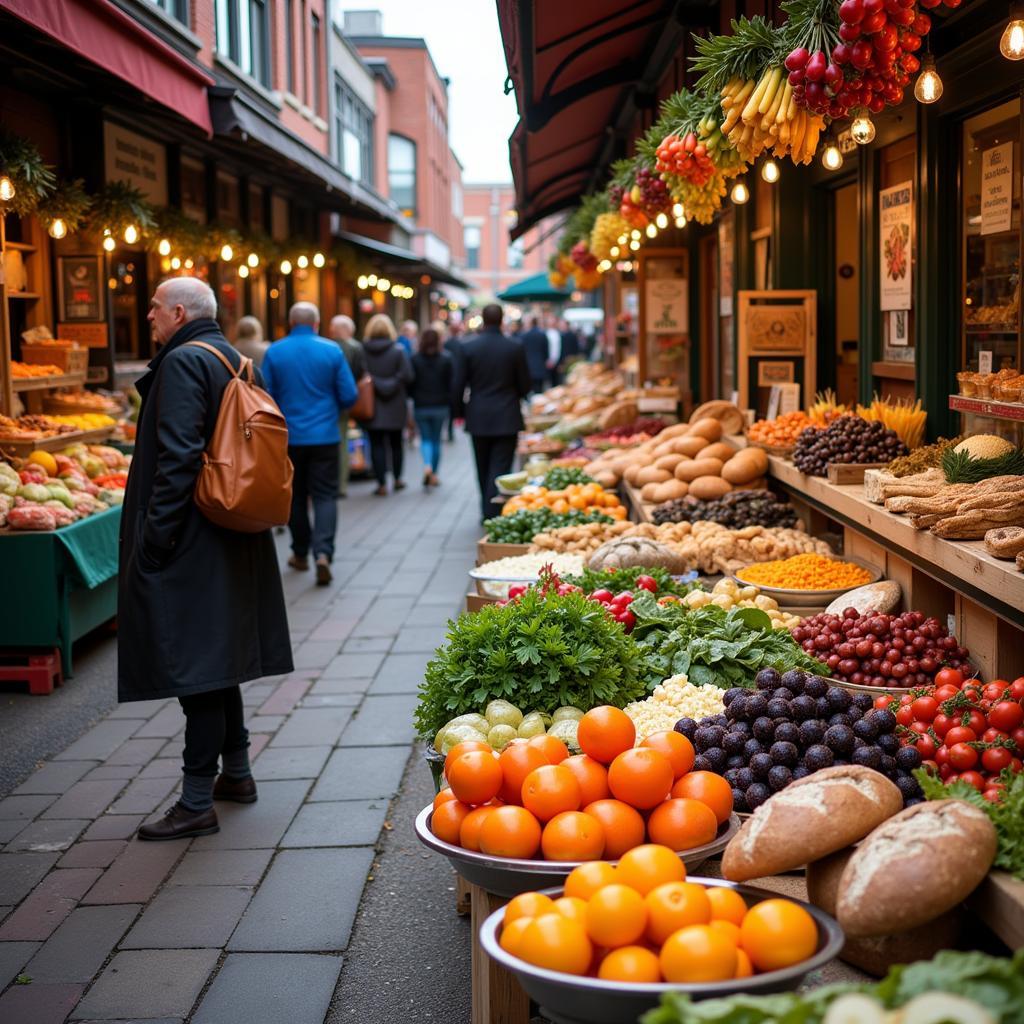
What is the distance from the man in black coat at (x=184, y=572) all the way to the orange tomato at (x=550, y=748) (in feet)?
6.69

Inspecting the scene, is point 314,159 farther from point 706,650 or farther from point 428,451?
point 706,650

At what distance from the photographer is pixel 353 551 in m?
12.3

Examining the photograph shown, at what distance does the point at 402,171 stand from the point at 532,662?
4309cm

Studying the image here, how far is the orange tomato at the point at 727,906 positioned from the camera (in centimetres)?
250

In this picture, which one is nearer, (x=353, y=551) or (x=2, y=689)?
(x=2, y=689)

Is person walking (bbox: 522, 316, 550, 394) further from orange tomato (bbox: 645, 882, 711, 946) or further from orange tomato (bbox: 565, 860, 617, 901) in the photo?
orange tomato (bbox: 645, 882, 711, 946)

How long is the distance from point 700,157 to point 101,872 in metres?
3.65

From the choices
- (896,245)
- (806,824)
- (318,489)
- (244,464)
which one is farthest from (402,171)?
(806,824)

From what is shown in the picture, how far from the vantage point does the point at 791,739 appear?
11.8ft

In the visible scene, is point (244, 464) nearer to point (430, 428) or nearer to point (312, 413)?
point (312, 413)

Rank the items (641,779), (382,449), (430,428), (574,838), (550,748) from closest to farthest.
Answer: (574,838)
(641,779)
(550,748)
(382,449)
(430,428)

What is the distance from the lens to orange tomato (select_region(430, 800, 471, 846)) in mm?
3240

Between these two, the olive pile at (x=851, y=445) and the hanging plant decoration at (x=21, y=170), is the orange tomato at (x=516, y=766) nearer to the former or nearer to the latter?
the olive pile at (x=851, y=445)

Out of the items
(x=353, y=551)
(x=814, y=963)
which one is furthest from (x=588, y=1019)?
(x=353, y=551)
